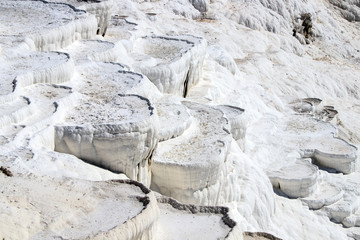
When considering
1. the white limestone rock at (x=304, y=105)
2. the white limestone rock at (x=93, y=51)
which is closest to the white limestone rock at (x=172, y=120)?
the white limestone rock at (x=93, y=51)

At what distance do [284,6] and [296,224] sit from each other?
708 inches

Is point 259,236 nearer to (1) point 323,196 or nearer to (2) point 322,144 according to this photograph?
(1) point 323,196

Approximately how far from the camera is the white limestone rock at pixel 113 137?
31.7 feet

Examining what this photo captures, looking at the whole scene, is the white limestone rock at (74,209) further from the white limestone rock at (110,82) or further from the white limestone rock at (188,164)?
the white limestone rock at (110,82)

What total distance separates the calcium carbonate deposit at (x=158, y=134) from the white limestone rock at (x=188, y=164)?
25 mm

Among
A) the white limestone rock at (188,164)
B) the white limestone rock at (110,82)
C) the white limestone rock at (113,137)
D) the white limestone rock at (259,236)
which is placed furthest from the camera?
the white limestone rock at (110,82)

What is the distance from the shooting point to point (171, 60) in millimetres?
15008

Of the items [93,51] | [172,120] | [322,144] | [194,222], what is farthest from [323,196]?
[194,222]

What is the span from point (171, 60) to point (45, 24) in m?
3.11

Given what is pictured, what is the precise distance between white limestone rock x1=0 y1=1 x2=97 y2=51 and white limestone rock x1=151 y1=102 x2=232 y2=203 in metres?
4.06

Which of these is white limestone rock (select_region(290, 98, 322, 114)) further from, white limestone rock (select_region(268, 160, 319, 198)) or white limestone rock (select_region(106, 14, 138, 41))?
white limestone rock (select_region(106, 14, 138, 41))

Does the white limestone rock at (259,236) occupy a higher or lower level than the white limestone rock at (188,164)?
higher

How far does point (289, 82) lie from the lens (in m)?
21.7

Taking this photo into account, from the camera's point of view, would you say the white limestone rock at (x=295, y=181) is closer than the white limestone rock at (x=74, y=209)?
No
